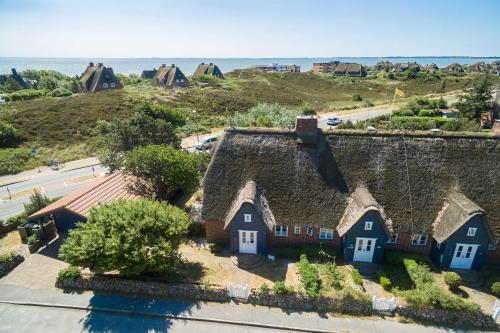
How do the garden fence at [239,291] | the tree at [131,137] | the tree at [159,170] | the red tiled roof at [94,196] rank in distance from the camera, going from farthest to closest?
the tree at [131,137]
the tree at [159,170]
the red tiled roof at [94,196]
the garden fence at [239,291]

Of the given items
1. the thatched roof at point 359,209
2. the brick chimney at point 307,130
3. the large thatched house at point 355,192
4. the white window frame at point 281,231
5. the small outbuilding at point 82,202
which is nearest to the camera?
the thatched roof at point 359,209

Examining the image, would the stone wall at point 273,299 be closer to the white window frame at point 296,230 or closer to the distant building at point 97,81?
the white window frame at point 296,230

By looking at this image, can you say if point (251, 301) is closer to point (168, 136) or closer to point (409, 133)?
point (409, 133)

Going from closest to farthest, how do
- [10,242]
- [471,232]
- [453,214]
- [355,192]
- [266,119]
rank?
[471,232] < [453,214] < [355,192] < [10,242] < [266,119]

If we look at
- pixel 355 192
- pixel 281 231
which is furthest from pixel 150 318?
pixel 355 192

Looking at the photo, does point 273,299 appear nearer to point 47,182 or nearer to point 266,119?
point 266,119

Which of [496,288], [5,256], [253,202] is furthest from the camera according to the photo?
[5,256]

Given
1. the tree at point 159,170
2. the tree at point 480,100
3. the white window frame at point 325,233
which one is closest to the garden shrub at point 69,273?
the tree at point 159,170
